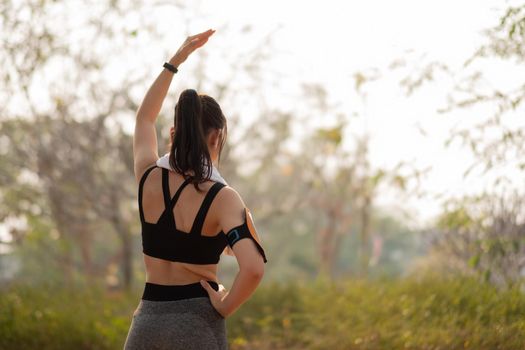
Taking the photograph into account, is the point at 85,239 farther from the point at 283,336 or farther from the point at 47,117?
→ the point at 283,336

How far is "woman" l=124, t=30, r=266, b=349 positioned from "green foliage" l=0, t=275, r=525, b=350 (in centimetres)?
357

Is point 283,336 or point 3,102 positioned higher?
point 3,102

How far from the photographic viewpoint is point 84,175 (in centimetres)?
1678

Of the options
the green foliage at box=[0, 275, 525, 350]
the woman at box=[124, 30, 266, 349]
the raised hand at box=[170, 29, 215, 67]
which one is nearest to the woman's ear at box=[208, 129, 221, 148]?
the woman at box=[124, 30, 266, 349]

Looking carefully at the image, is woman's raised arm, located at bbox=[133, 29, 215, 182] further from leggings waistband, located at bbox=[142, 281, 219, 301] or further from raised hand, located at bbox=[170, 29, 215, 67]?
leggings waistband, located at bbox=[142, 281, 219, 301]

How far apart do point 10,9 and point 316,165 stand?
1624 cm

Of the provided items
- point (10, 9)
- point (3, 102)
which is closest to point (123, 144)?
point (3, 102)

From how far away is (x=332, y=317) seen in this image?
10.2 meters

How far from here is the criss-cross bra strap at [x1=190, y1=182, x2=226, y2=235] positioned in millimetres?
3590

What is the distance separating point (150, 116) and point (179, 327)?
3.64 feet

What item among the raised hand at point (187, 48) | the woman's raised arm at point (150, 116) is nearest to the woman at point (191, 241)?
the woman's raised arm at point (150, 116)

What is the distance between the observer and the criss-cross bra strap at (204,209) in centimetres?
359

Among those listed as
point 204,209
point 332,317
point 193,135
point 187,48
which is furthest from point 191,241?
point 332,317

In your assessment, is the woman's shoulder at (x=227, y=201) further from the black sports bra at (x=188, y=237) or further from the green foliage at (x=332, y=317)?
the green foliage at (x=332, y=317)
